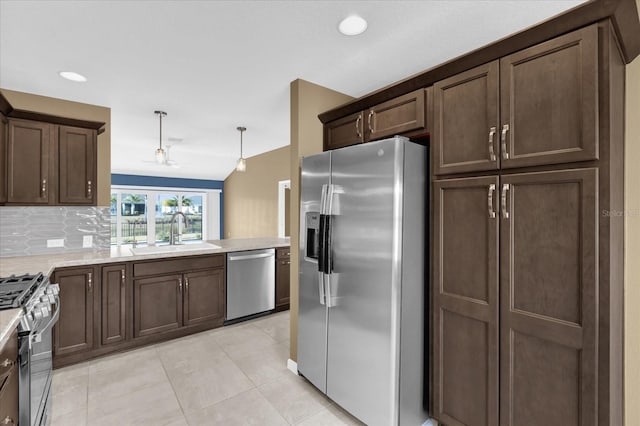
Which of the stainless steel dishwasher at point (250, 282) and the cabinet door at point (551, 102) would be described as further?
the stainless steel dishwasher at point (250, 282)

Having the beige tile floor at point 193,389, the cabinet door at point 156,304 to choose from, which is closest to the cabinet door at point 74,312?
the beige tile floor at point 193,389

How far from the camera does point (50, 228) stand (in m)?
3.09

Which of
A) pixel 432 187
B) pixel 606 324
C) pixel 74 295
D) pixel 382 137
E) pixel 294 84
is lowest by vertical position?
pixel 74 295

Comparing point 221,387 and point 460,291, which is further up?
point 460,291

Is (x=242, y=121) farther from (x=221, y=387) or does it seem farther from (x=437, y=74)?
(x=221, y=387)

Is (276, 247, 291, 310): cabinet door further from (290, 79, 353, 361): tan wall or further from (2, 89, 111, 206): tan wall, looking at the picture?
(2, 89, 111, 206): tan wall

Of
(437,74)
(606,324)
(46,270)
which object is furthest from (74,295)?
(606,324)

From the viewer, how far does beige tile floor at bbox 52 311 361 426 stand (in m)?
2.04

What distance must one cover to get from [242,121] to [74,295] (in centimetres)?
264

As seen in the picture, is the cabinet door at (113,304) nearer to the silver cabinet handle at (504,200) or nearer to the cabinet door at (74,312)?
the cabinet door at (74,312)

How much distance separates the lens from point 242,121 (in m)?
4.06

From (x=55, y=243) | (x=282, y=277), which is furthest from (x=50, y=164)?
(x=282, y=277)

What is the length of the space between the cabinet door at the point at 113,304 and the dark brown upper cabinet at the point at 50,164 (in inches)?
29.3

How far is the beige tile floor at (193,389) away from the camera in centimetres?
204
